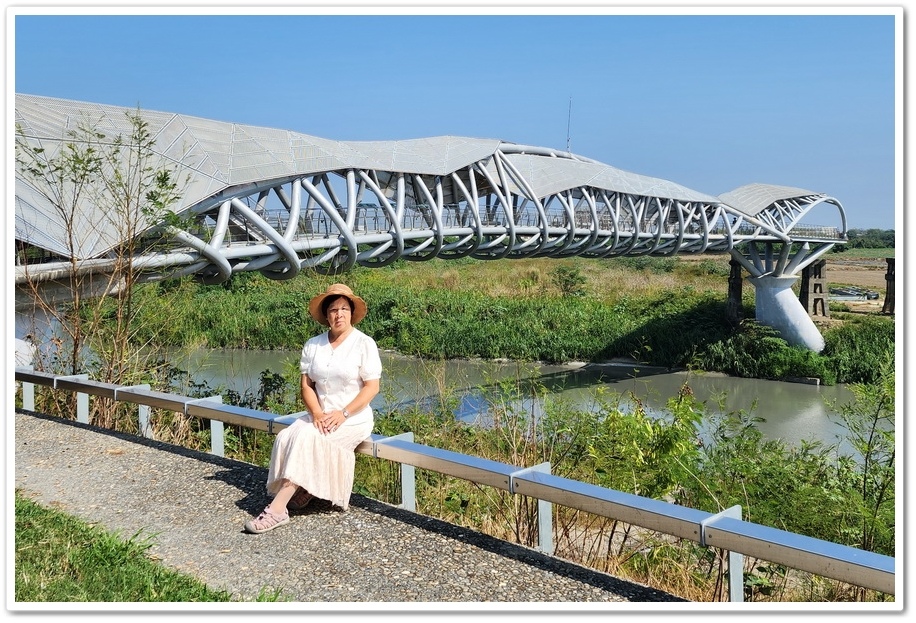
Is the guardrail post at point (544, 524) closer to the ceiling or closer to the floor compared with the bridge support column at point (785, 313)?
closer to the ceiling

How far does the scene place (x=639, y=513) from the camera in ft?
12.8

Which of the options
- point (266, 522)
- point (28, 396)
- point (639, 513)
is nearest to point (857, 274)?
point (28, 396)

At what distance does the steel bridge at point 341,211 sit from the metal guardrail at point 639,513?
4.25 meters

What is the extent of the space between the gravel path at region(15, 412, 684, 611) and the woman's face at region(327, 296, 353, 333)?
1.07 meters

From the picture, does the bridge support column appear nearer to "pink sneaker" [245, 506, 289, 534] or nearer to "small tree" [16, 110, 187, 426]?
"small tree" [16, 110, 187, 426]

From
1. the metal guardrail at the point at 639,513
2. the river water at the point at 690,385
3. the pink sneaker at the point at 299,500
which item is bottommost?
the river water at the point at 690,385

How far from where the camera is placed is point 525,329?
31.4 m

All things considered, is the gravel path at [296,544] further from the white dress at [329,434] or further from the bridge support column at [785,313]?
the bridge support column at [785,313]

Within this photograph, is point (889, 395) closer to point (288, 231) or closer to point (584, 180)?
point (288, 231)

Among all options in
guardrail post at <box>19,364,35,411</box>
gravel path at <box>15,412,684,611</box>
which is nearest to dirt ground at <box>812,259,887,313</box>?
guardrail post at <box>19,364,35,411</box>

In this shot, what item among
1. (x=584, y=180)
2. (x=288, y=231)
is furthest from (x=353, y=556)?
(x=584, y=180)

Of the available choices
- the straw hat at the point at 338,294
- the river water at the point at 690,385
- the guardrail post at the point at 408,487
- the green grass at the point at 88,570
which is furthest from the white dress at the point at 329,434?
the river water at the point at 690,385

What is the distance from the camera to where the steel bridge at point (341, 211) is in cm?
1109

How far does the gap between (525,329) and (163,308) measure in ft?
72.7
